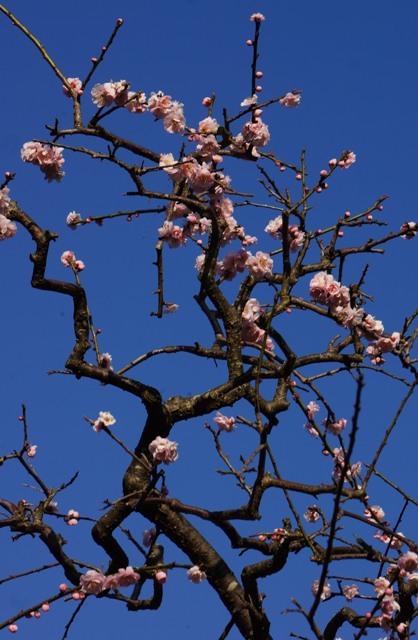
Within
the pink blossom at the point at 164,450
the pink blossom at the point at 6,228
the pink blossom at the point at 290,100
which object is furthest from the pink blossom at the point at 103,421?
the pink blossom at the point at 290,100

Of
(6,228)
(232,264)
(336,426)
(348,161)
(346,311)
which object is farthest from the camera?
(348,161)

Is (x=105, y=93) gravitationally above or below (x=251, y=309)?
above

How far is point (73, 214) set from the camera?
18.0 feet

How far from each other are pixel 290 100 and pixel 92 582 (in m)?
3.13

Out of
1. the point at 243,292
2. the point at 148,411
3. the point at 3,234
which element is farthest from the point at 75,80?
the point at 148,411

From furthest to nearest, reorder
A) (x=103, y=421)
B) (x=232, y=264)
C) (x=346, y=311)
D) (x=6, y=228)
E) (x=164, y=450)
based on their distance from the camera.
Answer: (x=232, y=264) → (x=6, y=228) → (x=346, y=311) → (x=164, y=450) → (x=103, y=421)

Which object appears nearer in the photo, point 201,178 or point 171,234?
point 201,178

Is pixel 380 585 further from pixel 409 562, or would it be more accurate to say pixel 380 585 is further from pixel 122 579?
pixel 122 579

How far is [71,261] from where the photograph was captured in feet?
17.9

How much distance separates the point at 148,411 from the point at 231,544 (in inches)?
36.0

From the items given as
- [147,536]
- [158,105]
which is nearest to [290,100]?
[158,105]

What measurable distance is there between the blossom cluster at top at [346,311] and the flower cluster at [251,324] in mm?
347

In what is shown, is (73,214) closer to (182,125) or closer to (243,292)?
(182,125)

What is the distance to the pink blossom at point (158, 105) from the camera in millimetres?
5387
